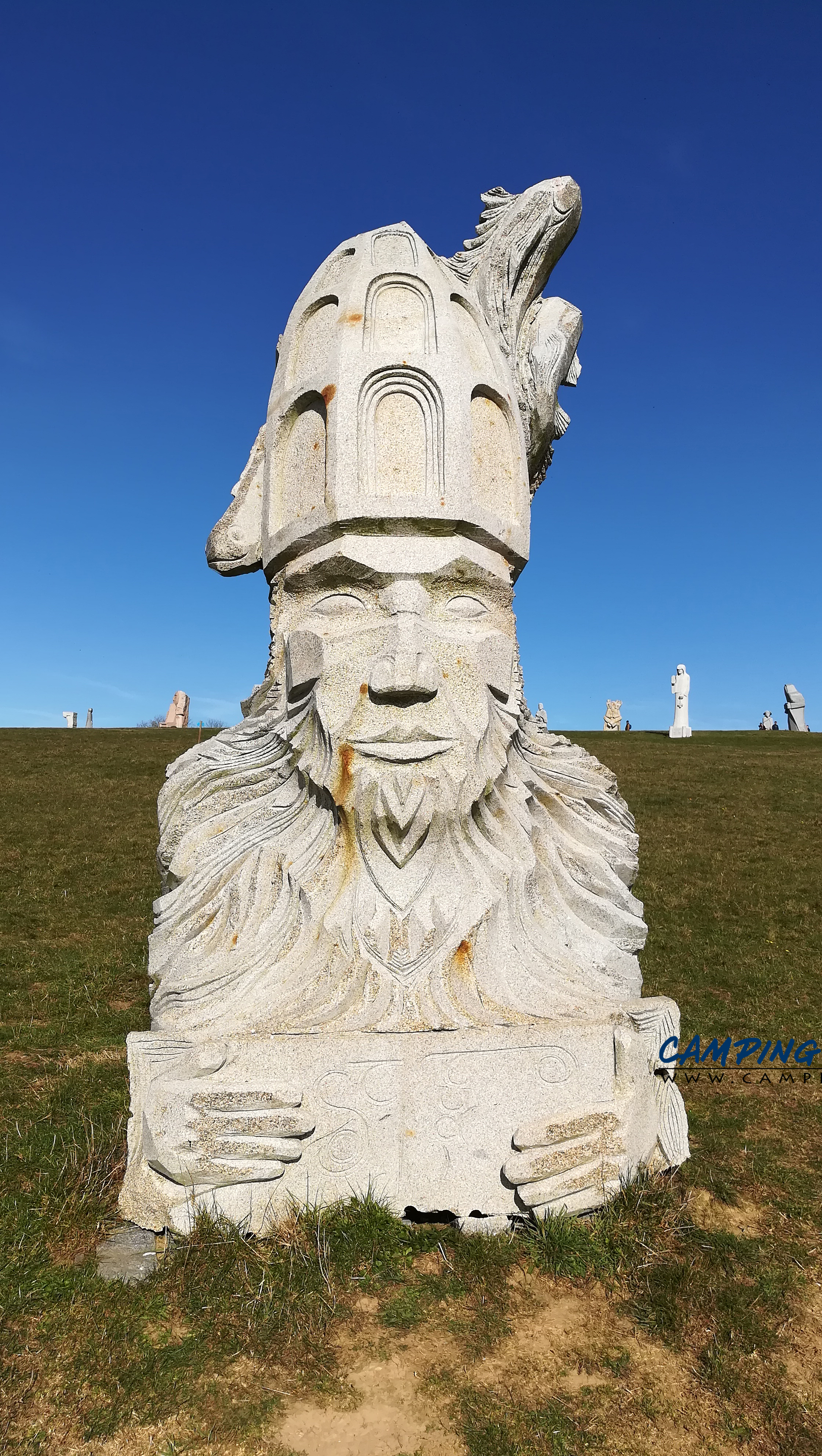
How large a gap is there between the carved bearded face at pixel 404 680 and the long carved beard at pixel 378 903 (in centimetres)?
1

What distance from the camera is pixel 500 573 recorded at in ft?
10.2

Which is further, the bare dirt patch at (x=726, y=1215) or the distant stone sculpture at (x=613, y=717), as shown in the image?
the distant stone sculpture at (x=613, y=717)

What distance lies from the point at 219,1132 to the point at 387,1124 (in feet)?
1.57

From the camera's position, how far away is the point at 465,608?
3.04 metres

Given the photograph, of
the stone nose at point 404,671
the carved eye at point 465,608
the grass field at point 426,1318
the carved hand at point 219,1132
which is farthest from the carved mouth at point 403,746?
the grass field at point 426,1318

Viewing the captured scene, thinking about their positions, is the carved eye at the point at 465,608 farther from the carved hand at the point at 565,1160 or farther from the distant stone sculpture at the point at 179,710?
the distant stone sculpture at the point at 179,710

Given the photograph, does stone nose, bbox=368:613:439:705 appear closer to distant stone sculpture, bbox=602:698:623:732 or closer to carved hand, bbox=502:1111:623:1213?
carved hand, bbox=502:1111:623:1213

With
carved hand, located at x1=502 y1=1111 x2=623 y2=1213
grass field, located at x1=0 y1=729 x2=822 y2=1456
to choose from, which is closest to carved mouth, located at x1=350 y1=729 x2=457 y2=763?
carved hand, located at x1=502 y1=1111 x2=623 y2=1213

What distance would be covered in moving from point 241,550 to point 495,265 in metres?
1.52

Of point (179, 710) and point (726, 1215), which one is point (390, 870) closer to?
point (726, 1215)

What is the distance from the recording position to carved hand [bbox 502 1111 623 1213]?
8.57ft

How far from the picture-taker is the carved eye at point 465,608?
9.91 ft

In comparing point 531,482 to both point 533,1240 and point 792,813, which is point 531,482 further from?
point 792,813

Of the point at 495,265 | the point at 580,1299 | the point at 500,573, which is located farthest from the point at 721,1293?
the point at 495,265
